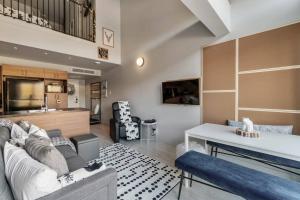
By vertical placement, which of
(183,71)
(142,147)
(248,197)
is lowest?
(142,147)

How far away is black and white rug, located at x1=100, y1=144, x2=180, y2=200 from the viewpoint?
1.90 meters

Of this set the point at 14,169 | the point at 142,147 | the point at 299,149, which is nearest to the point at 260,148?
the point at 299,149

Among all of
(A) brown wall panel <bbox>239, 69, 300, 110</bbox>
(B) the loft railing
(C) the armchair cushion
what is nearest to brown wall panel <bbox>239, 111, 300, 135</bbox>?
(A) brown wall panel <bbox>239, 69, 300, 110</bbox>

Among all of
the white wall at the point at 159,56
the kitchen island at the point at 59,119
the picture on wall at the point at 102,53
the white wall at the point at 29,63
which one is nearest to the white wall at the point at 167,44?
the white wall at the point at 159,56

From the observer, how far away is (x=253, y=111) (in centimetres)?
250

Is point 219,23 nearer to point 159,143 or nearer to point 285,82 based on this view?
point 285,82

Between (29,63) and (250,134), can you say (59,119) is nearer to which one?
(29,63)

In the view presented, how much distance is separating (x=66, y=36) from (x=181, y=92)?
3.39 metres

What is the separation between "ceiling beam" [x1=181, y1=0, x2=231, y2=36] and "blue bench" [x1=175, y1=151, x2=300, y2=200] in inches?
71.4

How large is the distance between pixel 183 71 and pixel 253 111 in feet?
5.32

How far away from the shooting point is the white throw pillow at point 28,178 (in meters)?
0.87

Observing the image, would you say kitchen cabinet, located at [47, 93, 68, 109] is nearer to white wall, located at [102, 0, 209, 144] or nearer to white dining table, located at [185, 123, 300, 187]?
white wall, located at [102, 0, 209, 144]

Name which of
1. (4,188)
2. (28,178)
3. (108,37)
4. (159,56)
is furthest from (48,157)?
(108,37)

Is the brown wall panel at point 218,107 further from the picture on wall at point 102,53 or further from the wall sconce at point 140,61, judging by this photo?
the picture on wall at point 102,53
